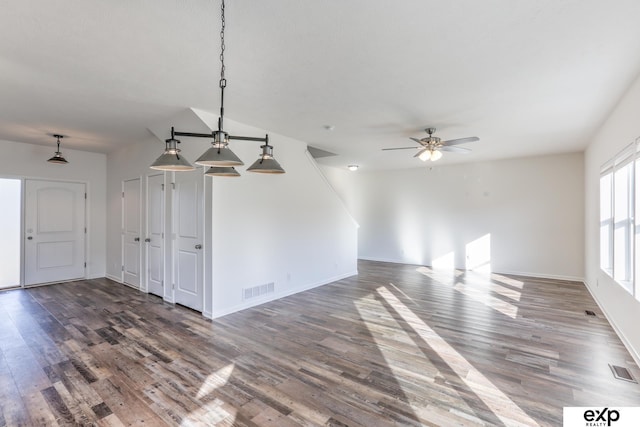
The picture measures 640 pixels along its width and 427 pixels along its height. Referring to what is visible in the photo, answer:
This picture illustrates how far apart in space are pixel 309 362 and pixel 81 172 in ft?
21.6

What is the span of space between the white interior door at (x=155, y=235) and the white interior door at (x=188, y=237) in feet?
1.68

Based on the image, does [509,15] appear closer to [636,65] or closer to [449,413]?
[636,65]

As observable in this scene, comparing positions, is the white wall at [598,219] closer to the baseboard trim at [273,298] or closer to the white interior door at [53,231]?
the baseboard trim at [273,298]

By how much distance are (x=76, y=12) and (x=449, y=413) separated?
3.75 meters

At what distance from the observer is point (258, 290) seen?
4766 mm

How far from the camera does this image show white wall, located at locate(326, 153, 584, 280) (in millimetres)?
6586

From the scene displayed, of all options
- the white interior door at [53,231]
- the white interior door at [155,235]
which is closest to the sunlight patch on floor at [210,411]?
the white interior door at [155,235]

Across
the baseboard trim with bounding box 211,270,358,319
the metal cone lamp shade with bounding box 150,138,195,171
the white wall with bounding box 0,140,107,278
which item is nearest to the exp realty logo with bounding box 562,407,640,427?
the metal cone lamp shade with bounding box 150,138,195,171

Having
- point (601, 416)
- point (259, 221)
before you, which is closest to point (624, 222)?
point (601, 416)

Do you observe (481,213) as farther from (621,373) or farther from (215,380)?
(215,380)

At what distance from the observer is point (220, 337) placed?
3496 millimetres

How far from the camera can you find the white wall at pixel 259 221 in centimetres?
423

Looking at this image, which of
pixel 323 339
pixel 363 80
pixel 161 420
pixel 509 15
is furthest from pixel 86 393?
pixel 509 15

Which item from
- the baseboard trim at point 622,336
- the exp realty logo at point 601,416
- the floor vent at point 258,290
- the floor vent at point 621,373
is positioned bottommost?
the exp realty logo at point 601,416
